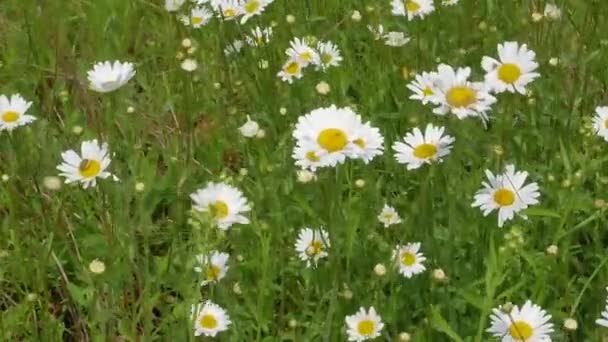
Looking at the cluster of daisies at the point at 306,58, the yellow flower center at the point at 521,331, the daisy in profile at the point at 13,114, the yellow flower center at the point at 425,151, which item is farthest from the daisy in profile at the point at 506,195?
the daisy in profile at the point at 13,114

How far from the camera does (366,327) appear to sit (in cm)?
169

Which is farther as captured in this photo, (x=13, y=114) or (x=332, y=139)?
(x=13, y=114)

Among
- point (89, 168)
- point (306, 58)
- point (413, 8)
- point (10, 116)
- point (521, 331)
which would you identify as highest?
point (413, 8)

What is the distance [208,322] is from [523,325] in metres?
0.52

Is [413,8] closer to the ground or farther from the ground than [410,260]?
farther from the ground

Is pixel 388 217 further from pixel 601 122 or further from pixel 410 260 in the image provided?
pixel 601 122

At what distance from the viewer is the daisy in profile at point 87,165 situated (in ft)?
6.21

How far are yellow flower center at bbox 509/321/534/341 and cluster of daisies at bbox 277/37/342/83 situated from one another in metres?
0.92

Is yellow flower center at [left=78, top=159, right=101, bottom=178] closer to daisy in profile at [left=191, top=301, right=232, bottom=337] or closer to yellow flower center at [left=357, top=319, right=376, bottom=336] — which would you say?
daisy in profile at [left=191, top=301, right=232, bottom=337]

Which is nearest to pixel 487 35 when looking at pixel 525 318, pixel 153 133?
pixel 153 133

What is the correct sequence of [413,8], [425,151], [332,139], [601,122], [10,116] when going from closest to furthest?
[332,139], [425,151], [601,122], [10,116], [413,8]

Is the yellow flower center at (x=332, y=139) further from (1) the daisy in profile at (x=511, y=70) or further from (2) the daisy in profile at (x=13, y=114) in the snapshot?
(2) the daisy in profile at (x=13, y=114)

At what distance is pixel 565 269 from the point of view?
1.79m

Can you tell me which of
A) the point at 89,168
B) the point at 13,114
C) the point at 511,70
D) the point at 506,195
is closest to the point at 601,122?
the point at 511,70
